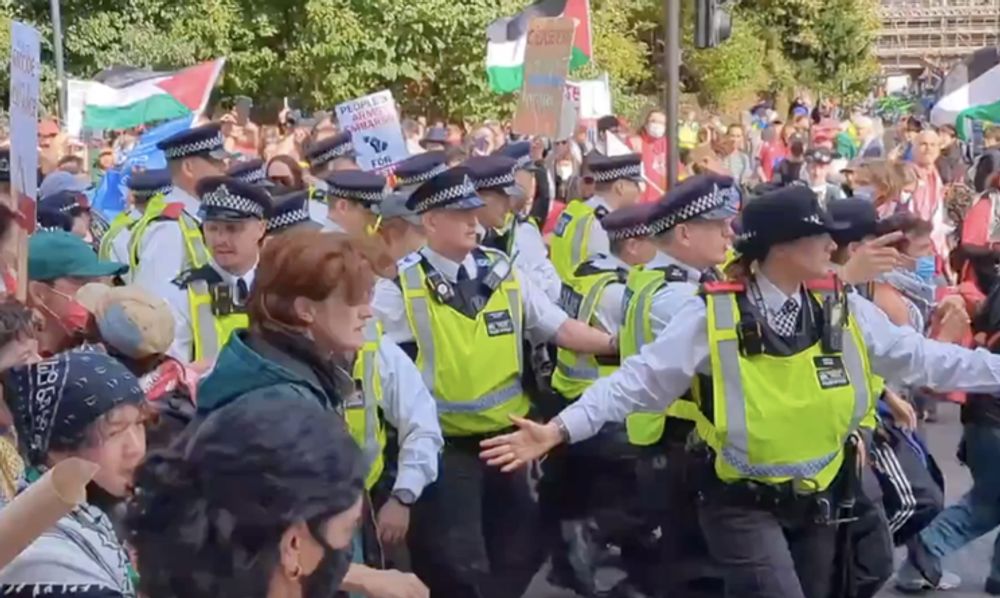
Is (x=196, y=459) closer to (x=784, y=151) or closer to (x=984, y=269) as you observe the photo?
(x=984, y=269)

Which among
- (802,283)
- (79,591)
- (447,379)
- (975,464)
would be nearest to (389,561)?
(447,379)

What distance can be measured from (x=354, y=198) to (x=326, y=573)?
16.4ft

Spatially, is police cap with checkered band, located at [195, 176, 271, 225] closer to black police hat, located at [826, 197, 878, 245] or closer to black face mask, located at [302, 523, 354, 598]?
black police hat, located at [826, 197, 878, 245]

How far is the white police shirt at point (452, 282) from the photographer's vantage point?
580 centimetres

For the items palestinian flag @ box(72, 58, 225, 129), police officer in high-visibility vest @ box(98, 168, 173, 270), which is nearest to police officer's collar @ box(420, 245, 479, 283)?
police officer in high-visibility vest @ box(98, 168, 173, 270)

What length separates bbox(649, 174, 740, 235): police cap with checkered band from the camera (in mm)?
5930

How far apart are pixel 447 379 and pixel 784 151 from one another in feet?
50.0

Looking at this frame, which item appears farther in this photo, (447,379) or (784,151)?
(784,151)

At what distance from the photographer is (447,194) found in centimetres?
598

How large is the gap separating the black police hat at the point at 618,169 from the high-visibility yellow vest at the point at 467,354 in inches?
123

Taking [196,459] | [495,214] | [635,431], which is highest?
[196,459]

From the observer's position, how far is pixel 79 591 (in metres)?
2.62

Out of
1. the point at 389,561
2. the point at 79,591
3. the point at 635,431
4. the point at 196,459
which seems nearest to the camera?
the point at 196,459

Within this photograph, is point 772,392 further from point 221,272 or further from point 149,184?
point 149,184
